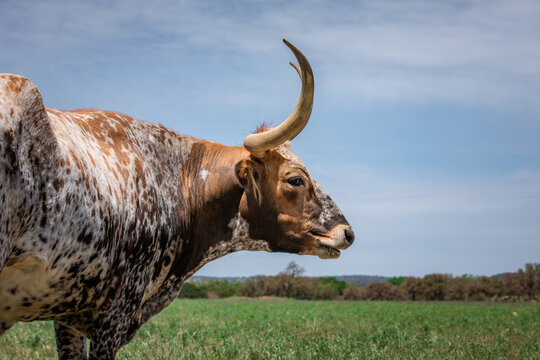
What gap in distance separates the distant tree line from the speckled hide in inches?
1370

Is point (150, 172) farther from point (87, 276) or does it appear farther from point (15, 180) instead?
point (15, 180)

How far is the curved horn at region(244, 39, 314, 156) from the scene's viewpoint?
15.6ft

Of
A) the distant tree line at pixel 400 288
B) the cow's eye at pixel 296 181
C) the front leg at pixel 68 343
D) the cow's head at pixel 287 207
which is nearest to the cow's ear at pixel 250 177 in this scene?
the cow's head at pixel 287 207

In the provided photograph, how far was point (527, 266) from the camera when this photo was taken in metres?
37.2

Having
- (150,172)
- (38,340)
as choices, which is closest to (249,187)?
(150,172)

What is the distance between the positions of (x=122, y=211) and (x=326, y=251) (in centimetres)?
244

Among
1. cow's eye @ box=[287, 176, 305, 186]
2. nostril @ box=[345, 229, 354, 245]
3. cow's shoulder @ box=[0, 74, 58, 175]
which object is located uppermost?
cow's eye @ box=[287, 176, 305, 186]

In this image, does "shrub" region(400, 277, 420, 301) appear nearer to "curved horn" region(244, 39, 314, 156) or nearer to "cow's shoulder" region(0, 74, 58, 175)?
"curved horn" region(244, 39, 314, 156)

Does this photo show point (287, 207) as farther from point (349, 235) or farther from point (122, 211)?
point (122, 211)

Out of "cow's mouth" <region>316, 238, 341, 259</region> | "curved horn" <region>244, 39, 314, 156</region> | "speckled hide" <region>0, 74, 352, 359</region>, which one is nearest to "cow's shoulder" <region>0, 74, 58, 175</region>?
"speckled hide" <region>0, 74, 352, 359</region>

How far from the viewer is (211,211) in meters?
5.51

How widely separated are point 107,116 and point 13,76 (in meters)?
1.56

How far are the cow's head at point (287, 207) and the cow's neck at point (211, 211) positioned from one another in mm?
103

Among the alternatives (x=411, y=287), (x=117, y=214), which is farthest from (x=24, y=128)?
(x=411, y=287)
